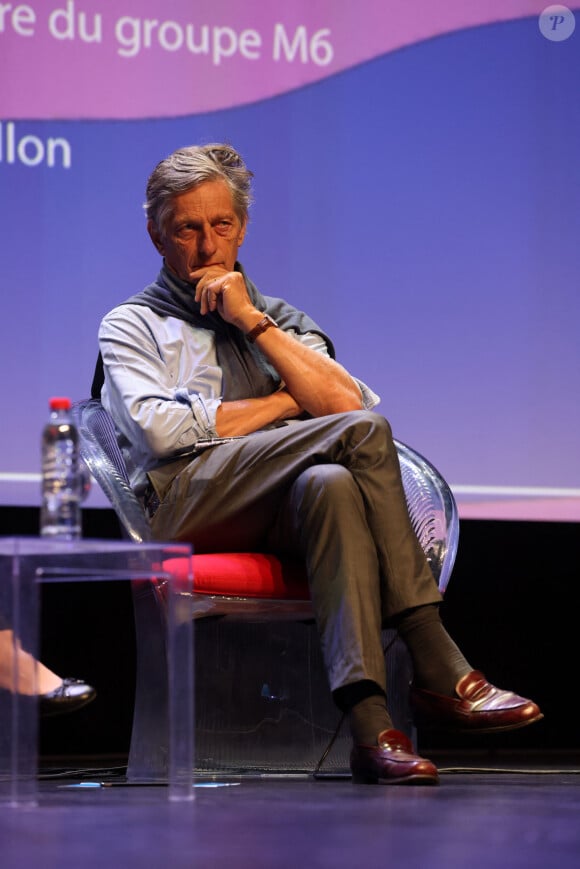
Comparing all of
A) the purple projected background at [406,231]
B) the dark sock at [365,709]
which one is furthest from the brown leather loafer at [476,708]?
the purple projected background at [406,231]

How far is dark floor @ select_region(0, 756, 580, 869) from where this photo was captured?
120 cm

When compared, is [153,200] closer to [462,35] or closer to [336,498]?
[336,498]

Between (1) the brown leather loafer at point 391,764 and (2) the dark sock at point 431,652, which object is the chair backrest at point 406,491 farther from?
(1) the brown leather loafer at point 391,764

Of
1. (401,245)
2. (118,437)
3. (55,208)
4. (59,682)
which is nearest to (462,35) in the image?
(401,245)

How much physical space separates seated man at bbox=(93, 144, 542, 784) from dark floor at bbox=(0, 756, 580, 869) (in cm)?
14

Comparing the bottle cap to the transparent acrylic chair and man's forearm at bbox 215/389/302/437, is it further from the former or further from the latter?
man's forearm at bbox 215/389/302/437

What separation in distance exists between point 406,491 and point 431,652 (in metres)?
0.48

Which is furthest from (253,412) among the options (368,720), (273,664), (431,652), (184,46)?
(184,46)

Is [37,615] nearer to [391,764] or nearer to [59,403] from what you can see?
[59,403]

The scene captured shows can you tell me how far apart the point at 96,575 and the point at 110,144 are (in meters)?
1.62

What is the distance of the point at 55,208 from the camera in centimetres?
310

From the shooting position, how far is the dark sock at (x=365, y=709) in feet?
6.48

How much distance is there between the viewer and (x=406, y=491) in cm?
252

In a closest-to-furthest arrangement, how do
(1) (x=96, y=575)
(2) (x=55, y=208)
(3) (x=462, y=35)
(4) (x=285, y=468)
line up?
(1) (x=96, y=575), (4) (x=285, y=468), (2) (x=55, y=208), (3) (x=462, y=35)
